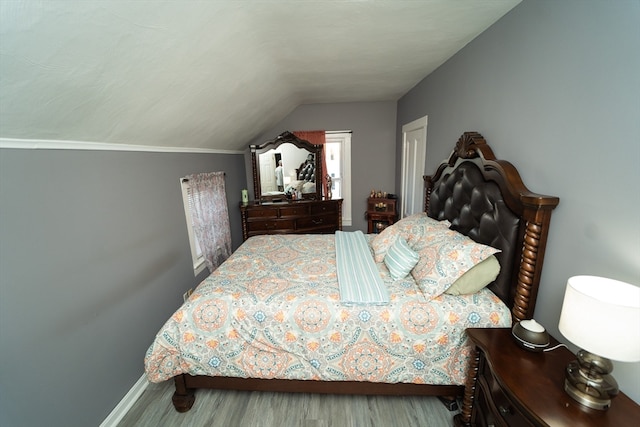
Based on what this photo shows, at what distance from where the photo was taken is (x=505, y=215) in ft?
4.91

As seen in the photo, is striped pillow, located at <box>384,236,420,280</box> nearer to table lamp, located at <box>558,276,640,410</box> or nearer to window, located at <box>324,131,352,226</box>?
table lamp, located at <box>558,276,640,410</box>

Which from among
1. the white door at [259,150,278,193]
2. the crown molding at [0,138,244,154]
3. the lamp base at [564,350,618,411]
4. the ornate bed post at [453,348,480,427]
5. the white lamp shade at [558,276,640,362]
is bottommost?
the ornate bed post at [453,348,480,427]

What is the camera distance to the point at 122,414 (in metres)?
1.65

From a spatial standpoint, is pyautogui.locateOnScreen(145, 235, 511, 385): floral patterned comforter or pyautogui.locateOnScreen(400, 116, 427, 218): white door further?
pyautogui.locateOnScreen(400, 116, 427, 218): white door

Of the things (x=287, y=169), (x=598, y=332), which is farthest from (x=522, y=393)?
(x=287, y=169)

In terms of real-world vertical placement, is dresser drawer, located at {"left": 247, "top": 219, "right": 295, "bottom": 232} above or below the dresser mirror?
below

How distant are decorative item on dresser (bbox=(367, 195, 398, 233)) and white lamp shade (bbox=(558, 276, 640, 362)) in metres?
2.95

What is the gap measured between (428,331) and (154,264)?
2109 millimetres

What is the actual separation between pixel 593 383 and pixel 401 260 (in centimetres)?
106

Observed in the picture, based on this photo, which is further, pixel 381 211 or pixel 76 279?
pixel 381 211

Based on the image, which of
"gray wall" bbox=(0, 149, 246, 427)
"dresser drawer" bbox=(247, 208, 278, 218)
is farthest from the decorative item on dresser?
"gray wall" bbox=(0, 149, 246, 427)

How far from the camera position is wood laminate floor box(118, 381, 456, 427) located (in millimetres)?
1563

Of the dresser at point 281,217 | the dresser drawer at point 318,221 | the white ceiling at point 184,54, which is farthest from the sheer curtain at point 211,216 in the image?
the dresser drawer at point 318,221

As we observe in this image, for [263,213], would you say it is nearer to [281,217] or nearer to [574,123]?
[281,217]
